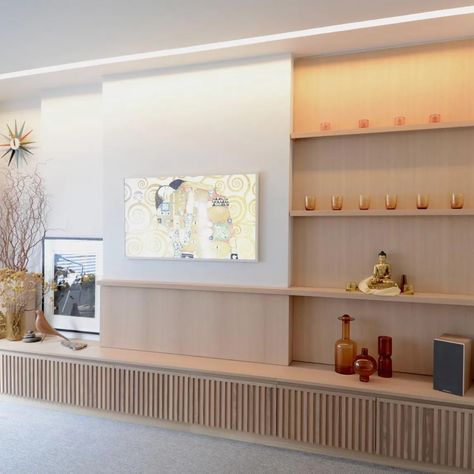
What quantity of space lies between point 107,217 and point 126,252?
0.34 m

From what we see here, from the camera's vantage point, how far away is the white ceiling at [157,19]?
8.07 feet

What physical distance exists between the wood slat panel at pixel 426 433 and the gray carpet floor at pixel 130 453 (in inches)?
6.7

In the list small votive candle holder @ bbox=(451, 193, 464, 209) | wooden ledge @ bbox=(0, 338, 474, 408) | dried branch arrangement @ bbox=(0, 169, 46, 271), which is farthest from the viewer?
dried branch arrangement @ bbox=(0, 169, 46, 271)

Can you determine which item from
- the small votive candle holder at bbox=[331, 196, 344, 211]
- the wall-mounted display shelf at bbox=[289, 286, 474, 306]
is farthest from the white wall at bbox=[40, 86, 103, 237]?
the small votive candle holder at bbox=[331, 196, 344, 211]

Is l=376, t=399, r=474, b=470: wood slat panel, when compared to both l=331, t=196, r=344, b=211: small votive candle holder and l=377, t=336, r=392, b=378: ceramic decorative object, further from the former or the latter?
l=331, t=196, r=344, b=211: small votive candle holder

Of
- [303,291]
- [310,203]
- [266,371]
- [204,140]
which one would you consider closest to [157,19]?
[204,140]

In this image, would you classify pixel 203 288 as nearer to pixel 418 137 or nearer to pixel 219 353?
pixel 219 353

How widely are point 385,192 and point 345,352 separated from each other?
45.2 inches

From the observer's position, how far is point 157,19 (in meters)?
2.63

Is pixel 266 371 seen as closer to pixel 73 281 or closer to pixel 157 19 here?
pixel 73 281

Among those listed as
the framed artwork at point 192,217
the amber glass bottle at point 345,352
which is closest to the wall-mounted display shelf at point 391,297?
the amber glass bottle at point 345,352

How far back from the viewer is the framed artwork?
328 cm

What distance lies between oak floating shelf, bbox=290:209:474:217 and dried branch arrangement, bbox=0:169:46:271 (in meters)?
2.47

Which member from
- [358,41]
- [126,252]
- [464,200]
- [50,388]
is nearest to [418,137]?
[464,200]
